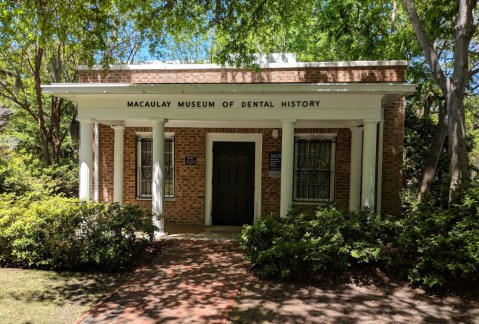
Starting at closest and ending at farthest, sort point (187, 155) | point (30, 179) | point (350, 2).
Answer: point (187, 155)
point (30, 179)
point (350, 2)

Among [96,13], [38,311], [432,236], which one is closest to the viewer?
[38,311]

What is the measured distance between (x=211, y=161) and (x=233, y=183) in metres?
0.84

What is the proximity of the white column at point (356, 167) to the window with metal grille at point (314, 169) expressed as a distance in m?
0.89

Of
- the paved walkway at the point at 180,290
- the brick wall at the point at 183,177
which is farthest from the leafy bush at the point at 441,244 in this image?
the brick wall at the point at 183,177

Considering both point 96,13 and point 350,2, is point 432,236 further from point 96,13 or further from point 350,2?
point 350,2

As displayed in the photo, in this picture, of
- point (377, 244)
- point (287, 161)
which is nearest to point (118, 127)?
point (287, 161)

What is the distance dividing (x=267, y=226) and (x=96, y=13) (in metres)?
5.77

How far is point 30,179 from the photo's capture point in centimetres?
1126

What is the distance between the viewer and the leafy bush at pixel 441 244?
5.53 meters

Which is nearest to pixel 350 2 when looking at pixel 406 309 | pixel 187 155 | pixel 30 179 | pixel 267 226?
pixel 187 155

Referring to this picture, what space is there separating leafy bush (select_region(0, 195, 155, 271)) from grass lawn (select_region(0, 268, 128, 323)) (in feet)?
0.74

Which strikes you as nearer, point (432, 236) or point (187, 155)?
point (432, 236)

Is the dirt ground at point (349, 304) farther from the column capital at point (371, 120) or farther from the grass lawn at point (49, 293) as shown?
the column capital at point (371, 120)

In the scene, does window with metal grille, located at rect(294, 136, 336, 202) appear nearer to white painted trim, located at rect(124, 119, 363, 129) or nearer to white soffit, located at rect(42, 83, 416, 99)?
white painted trim, located at rect(124, 119, 363, 129)
